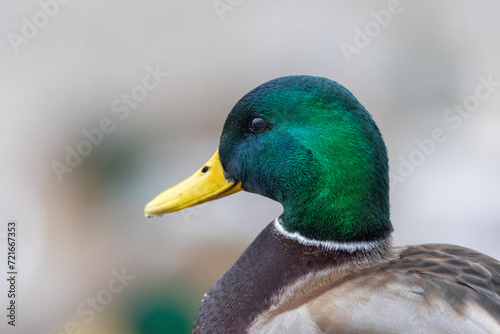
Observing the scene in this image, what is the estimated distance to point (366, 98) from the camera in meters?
3.07

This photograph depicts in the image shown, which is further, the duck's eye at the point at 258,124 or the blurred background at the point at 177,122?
the blurred background at the point at 177,122

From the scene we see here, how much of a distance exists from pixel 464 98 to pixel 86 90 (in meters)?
1.93

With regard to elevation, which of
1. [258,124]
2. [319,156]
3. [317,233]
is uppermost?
[258,124]

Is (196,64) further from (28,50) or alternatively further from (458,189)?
(458,189)

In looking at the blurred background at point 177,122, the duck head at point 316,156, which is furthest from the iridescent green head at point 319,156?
the blurred background at point 177,122

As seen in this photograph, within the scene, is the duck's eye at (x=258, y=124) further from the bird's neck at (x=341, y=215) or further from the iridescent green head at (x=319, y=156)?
the bird's neck at (x=341, y=215)

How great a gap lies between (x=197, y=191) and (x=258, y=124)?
19 cm

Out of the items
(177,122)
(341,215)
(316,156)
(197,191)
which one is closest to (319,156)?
(316,156)

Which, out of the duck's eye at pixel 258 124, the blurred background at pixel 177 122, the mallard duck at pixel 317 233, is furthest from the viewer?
the blurred background at pixel 177 122

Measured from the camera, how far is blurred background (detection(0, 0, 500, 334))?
2.78 meters

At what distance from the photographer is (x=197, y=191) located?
125cm

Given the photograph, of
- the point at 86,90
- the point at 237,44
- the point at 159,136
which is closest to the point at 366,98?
the point at 237,44

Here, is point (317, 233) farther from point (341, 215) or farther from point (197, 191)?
point (197, 191)

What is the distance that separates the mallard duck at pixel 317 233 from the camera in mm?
1034
